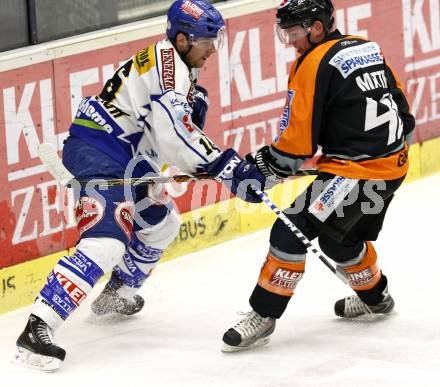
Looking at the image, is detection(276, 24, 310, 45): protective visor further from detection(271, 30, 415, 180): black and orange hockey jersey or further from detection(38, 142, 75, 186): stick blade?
detection(38, 142, 75, 186): stick blade

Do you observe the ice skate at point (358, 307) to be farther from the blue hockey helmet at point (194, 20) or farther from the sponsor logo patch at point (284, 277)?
the blue hockey helmet at point (194, 20)

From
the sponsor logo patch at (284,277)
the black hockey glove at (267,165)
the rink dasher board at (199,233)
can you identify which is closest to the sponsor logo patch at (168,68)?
the black hockey glove at (267,165)

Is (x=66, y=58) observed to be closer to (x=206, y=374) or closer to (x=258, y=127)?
(x=258, y=127)

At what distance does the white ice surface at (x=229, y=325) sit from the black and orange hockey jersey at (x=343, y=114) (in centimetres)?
65

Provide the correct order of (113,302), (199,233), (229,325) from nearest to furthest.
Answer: (229,325)
(113,302)
(199,233)

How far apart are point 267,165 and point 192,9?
0.66 metres

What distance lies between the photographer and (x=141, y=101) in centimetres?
525

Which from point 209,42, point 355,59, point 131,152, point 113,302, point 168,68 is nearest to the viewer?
point 355,59

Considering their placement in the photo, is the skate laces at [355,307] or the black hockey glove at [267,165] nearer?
the black hockey glove at [267,165]

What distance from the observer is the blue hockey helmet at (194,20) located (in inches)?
204

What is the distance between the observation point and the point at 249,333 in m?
5.08

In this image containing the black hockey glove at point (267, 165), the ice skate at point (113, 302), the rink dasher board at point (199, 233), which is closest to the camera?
the black hockey glove at point (267, 165)

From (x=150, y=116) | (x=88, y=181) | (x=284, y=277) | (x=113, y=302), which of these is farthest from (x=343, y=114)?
(x=113, y=302)

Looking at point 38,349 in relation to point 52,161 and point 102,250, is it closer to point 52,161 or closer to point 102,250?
point 102,250
